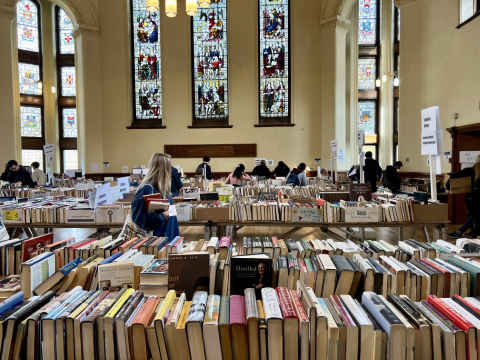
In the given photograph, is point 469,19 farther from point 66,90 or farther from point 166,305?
point 66,90

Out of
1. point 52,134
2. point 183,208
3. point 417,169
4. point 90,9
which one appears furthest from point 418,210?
point 52,134

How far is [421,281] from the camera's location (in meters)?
1.64

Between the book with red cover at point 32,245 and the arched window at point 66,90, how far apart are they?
57.1ft

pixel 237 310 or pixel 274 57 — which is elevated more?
pixel 274 57

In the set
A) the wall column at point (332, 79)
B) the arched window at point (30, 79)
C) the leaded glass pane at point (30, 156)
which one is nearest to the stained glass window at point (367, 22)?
the wall column at point (332, 79)

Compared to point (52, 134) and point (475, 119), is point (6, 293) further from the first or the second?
point (52, 134)

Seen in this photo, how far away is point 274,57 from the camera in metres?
14.5

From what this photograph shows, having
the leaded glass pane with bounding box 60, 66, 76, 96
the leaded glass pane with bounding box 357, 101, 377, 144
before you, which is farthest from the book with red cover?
the leaded glass pane with bounding box 60, 66, 76, 96

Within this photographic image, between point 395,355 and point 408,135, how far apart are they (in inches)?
417

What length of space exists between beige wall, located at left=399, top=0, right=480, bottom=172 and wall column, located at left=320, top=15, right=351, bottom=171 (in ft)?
10.8

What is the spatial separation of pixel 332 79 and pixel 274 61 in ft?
8.15

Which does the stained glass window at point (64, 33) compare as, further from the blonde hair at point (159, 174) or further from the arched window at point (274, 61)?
the blonde hair at point (159, 174)

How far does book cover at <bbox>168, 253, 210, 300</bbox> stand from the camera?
5.30ft

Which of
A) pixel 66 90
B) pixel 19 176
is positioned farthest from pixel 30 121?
pixel 19 176
